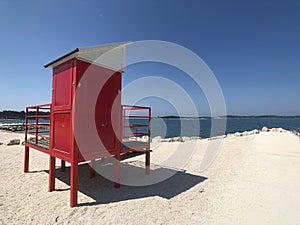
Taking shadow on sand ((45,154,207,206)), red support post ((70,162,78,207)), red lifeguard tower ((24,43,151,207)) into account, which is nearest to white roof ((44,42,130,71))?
red lifeguard tower ((24,43,151,207))

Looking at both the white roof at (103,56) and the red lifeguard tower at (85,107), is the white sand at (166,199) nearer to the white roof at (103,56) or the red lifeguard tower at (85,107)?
the red lifeguard tower at (85,107)

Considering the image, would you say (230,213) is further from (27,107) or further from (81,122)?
(27,107)

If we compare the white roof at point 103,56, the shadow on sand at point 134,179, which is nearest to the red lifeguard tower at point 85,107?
the white roof at point 103,56

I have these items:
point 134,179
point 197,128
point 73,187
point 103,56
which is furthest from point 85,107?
point 197,128

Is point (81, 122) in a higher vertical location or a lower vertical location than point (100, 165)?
higher

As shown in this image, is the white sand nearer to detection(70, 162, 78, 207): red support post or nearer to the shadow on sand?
the shadow on sand

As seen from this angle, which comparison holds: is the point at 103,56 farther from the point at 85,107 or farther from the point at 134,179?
the point at 134,179

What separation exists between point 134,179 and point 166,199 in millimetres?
1667

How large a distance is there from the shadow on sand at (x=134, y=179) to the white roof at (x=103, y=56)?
3273 mm

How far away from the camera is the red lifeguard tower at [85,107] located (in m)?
3.91

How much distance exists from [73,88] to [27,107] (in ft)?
9.87

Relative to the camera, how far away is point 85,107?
4113 millimetres

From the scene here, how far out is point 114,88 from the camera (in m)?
4.84

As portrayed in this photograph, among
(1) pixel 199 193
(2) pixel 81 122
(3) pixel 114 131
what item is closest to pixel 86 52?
(2) pixel 81 122
